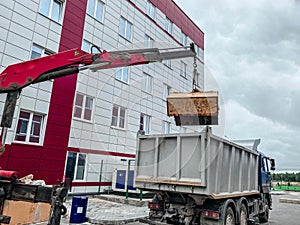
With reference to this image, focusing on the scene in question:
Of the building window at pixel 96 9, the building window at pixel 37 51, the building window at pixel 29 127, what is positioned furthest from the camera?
the building window at pixel 96 9

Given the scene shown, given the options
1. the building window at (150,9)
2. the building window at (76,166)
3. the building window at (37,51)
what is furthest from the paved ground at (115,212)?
the building window at (150,9)

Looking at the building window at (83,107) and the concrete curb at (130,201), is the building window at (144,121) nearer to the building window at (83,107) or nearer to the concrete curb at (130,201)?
the building window at (83,107)

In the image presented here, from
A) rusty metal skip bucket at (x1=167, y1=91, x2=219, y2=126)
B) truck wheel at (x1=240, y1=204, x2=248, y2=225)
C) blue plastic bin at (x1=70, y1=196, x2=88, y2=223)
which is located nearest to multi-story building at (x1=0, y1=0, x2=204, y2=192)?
rusty metal skip bucket at (x1=167, y1=91, x2=219, y2=126)

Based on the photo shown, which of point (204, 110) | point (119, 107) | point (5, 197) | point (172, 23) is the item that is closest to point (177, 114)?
point (204, 110)

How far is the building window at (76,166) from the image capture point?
12.1 m

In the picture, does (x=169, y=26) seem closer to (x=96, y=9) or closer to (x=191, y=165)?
(x=96, y=9)

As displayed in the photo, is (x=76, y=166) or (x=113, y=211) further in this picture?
(x=76, y=166)

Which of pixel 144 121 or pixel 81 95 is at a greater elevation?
pixel 81 95

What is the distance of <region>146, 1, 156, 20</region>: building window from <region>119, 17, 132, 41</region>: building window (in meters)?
2.69

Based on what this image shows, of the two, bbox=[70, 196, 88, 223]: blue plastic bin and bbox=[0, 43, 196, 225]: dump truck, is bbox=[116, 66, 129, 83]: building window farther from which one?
bbox=[0, 43, 196, 225]: dump truck

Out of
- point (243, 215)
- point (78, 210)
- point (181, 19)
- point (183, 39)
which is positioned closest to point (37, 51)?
point (78, 210)

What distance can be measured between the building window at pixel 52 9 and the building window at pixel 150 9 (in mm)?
7577

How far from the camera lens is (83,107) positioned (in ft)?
42.2

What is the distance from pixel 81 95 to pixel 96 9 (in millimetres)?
5226
